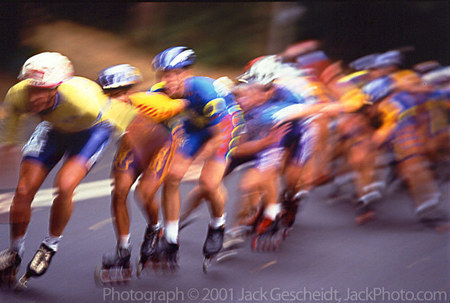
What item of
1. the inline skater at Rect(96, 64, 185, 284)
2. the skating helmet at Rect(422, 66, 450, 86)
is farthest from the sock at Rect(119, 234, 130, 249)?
the skating helmet at Rect(422, 66, 450, 86)

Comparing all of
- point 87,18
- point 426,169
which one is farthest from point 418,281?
point 87,18

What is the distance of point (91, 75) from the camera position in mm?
2898

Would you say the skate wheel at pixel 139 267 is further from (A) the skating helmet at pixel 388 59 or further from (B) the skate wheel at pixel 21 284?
(A) the skating helmet at pixel 388 59

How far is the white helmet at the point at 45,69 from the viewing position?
8.98ft

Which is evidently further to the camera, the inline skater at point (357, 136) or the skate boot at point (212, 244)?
the inline skater at point (357, 136)

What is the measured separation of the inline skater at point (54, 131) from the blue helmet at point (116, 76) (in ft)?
0.20

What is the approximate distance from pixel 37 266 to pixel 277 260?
147cm

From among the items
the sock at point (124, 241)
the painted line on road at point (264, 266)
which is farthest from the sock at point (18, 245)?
the painted line on road at point (264, 266)

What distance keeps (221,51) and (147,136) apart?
664mm

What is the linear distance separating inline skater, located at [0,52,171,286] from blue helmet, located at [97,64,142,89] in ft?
0.20

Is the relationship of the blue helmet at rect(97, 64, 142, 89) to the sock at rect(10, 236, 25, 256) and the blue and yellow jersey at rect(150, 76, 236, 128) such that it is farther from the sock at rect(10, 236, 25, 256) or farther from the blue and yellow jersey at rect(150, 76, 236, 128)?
the sock at rect(10, 236, 25, 256)

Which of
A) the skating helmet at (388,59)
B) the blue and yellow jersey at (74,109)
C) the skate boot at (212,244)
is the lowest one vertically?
the skate boot at (212,244)

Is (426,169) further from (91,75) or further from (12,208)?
(12,208)

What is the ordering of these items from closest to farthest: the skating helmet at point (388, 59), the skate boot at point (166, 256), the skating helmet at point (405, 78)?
the skate boot at point (166, 256) < the skating helmet at point (388, 59) < the skating helmet at point (405, 78)
